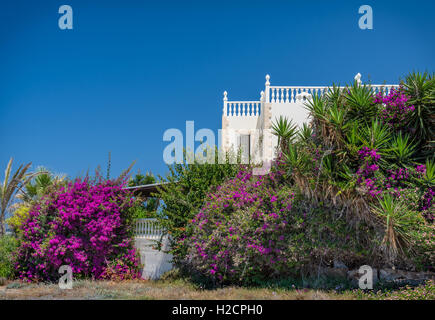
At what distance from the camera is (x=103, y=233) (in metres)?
13.8

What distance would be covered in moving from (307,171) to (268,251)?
2500mm

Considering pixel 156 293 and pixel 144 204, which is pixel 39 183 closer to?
pixel 144 204

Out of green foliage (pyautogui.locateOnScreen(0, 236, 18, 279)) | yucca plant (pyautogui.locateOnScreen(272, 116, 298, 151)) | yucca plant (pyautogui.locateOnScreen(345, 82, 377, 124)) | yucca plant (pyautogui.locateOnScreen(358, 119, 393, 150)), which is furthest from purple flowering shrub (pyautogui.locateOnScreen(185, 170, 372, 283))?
green foliage (pyautogui.locateOnScreen(0, 236, 18, 279))

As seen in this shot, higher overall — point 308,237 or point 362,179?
point 362,179

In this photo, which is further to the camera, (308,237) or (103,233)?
(103,233)

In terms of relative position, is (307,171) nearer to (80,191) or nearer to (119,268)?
(119,268)

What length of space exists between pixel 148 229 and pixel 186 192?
250cm

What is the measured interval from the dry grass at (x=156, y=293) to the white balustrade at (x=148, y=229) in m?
2.43

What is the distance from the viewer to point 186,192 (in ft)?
47.4

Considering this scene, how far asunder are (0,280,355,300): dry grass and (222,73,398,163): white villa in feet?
26.7

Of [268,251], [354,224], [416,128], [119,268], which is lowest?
[119,268]

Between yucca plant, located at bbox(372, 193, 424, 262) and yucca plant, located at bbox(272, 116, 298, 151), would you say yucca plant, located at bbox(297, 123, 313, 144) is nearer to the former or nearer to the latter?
yucca plant, located at bbox(272, 116, 298, 151)
